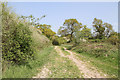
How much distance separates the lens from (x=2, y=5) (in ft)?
14.1

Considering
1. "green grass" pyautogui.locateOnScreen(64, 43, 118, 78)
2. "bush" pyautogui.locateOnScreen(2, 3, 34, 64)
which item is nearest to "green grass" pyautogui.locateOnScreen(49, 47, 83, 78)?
"bush" pyautogui.locateOnScreen(2, 3, 34, 64)

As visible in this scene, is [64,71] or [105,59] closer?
[64,71]

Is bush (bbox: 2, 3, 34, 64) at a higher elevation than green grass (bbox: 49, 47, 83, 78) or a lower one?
higher

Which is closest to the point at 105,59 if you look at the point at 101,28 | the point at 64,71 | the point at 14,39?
the point at 64,71

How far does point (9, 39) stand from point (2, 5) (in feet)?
5.14

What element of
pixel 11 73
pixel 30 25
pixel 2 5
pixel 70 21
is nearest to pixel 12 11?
pixel 2 5

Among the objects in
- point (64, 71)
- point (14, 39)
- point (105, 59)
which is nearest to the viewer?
point (14, 39)

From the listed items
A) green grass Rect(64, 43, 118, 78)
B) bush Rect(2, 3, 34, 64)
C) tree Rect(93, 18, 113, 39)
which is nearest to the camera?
bush Rect(2, 3, 34, 64)

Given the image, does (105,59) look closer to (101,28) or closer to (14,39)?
(14,39)

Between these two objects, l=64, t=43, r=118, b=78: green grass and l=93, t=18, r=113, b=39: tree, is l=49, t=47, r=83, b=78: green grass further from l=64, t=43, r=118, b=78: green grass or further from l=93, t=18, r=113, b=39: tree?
l=93, t=18, r=113, b=39: tree

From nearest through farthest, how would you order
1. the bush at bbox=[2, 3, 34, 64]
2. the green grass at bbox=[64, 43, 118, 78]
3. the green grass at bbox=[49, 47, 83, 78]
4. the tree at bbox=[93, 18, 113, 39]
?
the bush at bbox=[2, 3, 34, 64], the green grass at bbox=[49, 47, 83, 78], the green grass at bbox=[64, 43, 118, 78], the tree at bbox=[93, 18, 113, 39]

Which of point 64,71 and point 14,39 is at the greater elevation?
point 14,39

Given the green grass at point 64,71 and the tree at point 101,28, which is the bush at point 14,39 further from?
the tree at point 101,28

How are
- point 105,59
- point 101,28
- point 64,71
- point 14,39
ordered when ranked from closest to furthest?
point 14,39 → point 64,71 → point 105,59 → point 101,28
